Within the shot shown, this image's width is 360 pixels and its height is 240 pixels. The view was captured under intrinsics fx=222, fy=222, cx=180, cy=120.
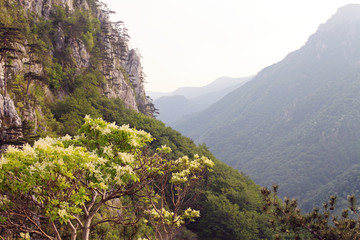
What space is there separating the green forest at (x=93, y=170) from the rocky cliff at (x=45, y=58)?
0.21m

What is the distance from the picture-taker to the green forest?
5.39 m

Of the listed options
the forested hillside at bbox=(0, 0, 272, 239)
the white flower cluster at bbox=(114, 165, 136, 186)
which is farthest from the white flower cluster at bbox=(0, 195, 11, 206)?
the white flower cluster at bbox=(114, 165, 136, 186)

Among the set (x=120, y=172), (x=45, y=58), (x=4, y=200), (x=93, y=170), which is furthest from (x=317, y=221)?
(x=45, y=58)

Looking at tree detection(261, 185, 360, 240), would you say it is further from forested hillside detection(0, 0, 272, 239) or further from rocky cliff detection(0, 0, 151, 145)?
rocky cliff detection(0, 0, 151, 145)

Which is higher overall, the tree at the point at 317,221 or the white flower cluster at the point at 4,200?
the white flower cluster at the point at 4,200

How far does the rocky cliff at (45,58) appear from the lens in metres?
22.2

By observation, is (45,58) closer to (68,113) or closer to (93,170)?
(68,113)

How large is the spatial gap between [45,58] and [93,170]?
39744 millimetres

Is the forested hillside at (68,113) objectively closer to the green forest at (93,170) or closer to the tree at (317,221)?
the green forest at (93,170)

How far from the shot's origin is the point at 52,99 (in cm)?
3638

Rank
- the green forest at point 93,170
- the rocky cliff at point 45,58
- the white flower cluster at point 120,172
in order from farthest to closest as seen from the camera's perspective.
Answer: the rocky cliff at point 45,58, the white flower cluster at point 120,172, the green forest at point 93,170

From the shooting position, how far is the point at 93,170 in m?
5.43

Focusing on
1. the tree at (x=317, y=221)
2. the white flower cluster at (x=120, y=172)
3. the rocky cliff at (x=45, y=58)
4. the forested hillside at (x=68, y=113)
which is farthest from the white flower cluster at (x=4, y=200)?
the rocky cliff at (x=45, y=58)

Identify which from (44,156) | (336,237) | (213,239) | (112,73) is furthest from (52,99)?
(336,237)
